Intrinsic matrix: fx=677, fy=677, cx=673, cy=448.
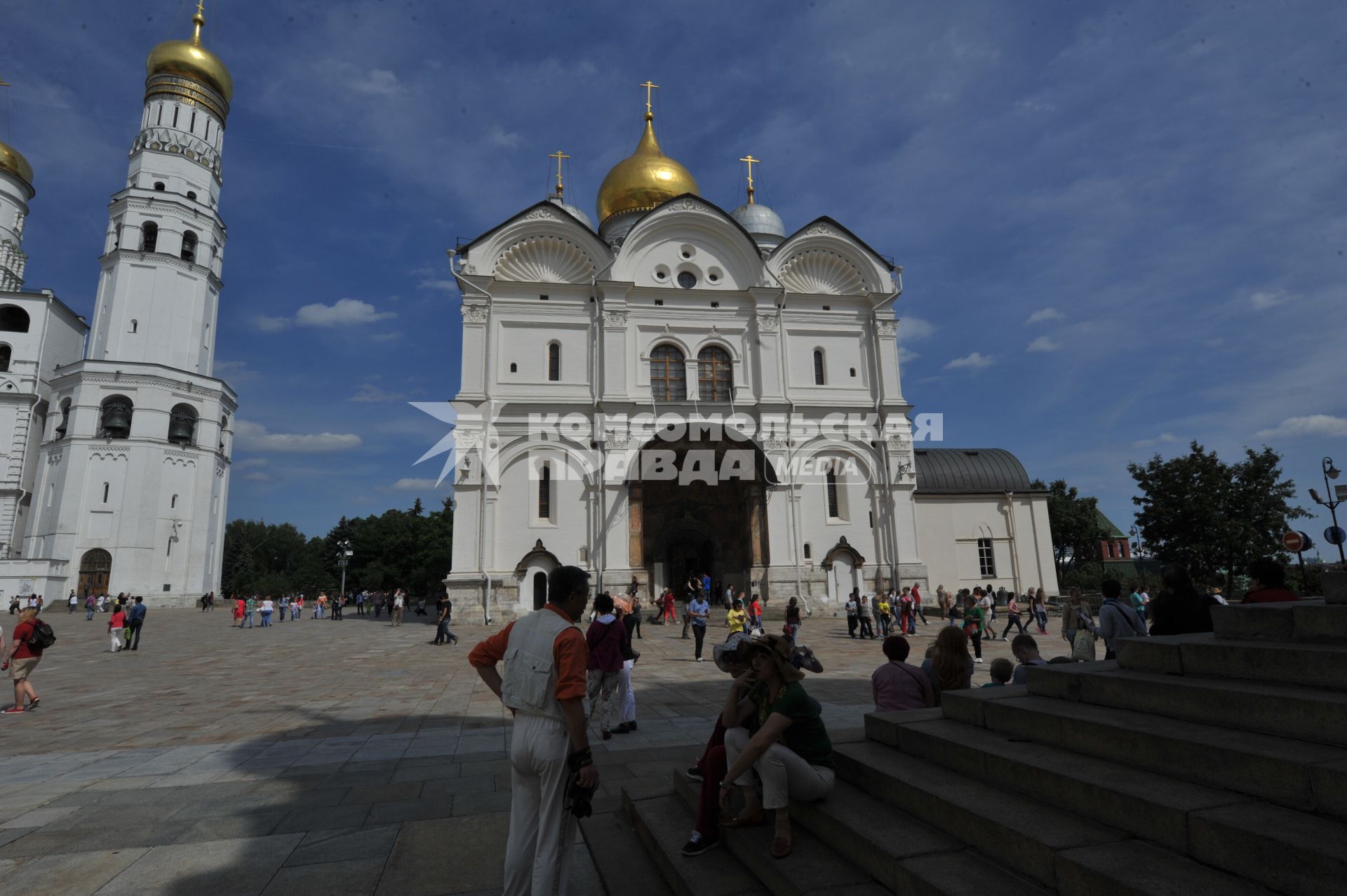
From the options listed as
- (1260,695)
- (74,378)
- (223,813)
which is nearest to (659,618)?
(223,813)

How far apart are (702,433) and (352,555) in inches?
1839

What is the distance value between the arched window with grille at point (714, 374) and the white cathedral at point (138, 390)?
31657 mm

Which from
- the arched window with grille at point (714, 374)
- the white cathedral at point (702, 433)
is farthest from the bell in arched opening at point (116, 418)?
the arched window with grille at point (714, 374)

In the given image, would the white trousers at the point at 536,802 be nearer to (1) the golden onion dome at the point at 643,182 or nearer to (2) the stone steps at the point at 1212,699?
(2) the stone steps at the point at 1212,699

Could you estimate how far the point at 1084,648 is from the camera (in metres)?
7.68

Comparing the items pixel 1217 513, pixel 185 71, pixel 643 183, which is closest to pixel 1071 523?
pixel 1217 513

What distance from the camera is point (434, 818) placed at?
4988mm

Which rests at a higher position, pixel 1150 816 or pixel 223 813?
pixel 1150 816

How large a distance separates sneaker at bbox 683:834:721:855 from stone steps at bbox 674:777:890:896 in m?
0.10

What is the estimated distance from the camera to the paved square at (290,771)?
4.19 meters

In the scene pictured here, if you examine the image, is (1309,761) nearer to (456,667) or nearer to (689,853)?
(689,853)

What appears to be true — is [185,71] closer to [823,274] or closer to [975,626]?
[823,274]

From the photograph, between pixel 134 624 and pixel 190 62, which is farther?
pixel 190 62

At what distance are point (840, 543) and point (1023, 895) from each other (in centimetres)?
2506
